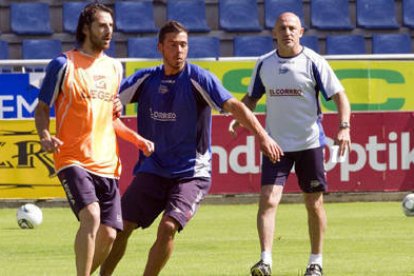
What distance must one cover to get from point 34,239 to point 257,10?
11383 millimetres

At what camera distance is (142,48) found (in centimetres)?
2534

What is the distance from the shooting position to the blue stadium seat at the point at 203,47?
82.9 ft

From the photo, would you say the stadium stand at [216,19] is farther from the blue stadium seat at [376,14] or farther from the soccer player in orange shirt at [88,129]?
the soccer player in orange shirt at [88,129]

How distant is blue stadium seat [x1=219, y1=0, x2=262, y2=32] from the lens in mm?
25922

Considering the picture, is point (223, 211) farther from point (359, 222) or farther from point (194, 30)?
point (194, 30)

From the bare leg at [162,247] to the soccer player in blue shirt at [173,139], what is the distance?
0.48ft

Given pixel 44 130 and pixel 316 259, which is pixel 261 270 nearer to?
pixel 316 259

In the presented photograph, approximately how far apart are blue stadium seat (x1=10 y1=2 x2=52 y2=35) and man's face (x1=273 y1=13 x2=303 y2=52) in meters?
14.4

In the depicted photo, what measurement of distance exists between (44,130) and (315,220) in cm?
331

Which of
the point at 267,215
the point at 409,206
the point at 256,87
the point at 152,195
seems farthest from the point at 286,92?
the point at 409,206

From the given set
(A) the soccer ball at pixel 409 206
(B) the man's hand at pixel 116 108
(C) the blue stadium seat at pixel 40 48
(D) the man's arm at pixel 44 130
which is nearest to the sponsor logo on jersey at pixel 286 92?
(B) the man's hand at pixel 116 108

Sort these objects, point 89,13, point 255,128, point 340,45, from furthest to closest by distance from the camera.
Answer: point 340,45 < point 255,128 < point 89,13

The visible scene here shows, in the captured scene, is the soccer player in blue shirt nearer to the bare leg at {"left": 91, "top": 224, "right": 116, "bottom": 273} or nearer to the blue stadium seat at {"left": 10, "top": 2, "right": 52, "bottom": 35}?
the bare leg at {"left": 91, "top": 224, "right": 116, "bottom": 273}

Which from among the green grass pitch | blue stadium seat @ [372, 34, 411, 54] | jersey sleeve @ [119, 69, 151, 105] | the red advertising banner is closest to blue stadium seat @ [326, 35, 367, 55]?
blue stadium seat @ [372, 34, 411, 54]
